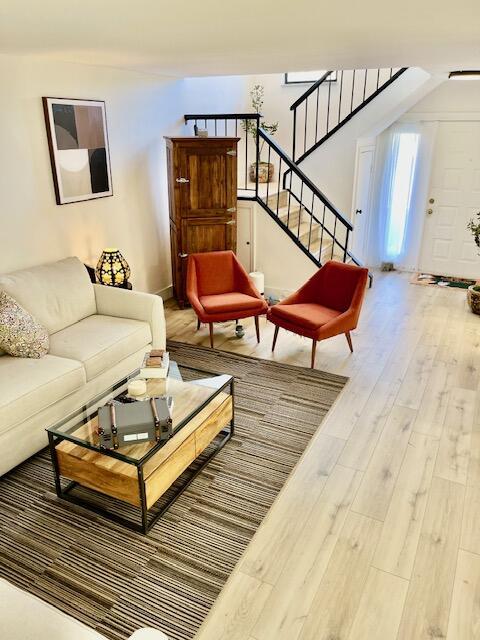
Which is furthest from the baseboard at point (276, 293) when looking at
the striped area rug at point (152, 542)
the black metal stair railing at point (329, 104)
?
the striped area rug at point (152, 542)

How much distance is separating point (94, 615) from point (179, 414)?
38.6 inches

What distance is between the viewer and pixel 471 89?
5836 millimetres

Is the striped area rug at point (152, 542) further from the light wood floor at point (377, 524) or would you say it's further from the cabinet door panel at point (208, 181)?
→ the cabinet door panel at point (208, 181)

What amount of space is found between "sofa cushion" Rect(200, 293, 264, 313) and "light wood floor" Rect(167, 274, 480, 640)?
0.58 m

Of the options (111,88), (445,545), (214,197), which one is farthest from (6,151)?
(445,545)

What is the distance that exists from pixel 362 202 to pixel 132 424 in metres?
5.13

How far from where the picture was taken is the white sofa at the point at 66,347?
2.71 meters

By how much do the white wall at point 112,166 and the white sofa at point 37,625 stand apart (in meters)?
2.69

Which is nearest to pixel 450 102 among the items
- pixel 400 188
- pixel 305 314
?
pixel 400 188

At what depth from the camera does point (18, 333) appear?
3051 mm

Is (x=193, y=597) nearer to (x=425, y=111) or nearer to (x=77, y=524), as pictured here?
(x=77, y=524)

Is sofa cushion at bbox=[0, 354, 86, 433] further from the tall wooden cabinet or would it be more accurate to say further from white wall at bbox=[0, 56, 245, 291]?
the tall wooden cabinet

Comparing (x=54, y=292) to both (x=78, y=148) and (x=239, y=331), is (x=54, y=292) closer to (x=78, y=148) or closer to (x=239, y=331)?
(x=78, y=148)

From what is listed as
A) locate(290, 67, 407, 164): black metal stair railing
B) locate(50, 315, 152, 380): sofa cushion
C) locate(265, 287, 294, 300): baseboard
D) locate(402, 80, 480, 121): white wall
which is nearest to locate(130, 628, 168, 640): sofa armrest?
locate(50, 315, 152, 380): sofa cushion
